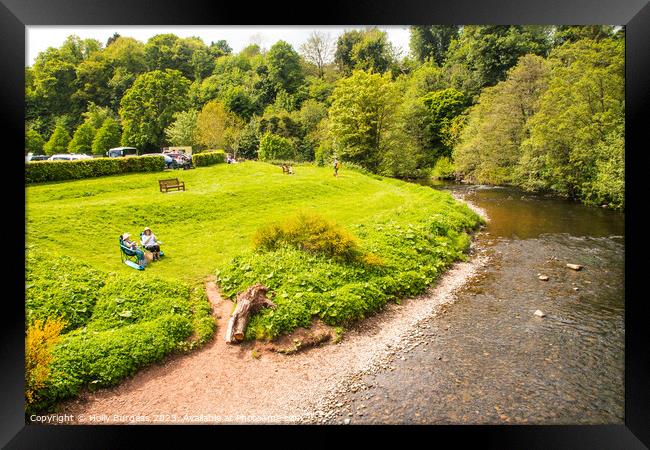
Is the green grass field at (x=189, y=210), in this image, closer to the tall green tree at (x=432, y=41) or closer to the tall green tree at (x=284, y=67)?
the tall green tree at (x=284, y=67)

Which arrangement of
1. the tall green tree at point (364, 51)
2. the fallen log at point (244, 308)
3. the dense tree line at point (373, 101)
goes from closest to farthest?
the fallen log at point (244, 308) < the dense tree line at point (373, 101) < the tall green tree at point (364, 51)

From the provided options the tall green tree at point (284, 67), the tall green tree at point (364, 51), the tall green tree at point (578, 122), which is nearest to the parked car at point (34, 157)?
the tall green tree at point (284, 67)

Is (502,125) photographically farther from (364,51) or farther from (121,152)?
(121,152)

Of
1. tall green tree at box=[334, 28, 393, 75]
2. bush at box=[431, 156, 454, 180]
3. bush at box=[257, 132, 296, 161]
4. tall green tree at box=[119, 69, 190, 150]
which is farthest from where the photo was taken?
bush at box=[431, 156, 454, 180]

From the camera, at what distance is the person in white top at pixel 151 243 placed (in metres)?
6.59

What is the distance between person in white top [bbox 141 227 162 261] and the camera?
21.6ft

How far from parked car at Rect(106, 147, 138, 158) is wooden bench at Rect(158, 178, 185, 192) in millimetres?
715

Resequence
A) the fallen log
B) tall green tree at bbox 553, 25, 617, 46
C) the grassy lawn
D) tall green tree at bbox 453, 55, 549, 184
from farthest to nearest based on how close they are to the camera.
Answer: tall green tree at bbox 453, 55, 549, 184, tall green tree at bbox 553, 25, 617, 46, the fallen log, the grassy lawn

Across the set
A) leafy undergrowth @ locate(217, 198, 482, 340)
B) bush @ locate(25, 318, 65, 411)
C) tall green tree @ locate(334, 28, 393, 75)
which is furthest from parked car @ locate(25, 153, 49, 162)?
tall green tree @ locate(334, 28, 393, 75)

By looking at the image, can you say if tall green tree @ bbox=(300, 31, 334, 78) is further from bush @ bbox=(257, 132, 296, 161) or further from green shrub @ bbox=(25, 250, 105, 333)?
green shrub @ bbox=(25, 250, 105, 333)

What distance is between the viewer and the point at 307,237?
7.56m

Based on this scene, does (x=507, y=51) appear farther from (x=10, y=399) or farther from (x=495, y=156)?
(x=10, y=399)

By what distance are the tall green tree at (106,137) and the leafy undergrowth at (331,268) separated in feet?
10.1
